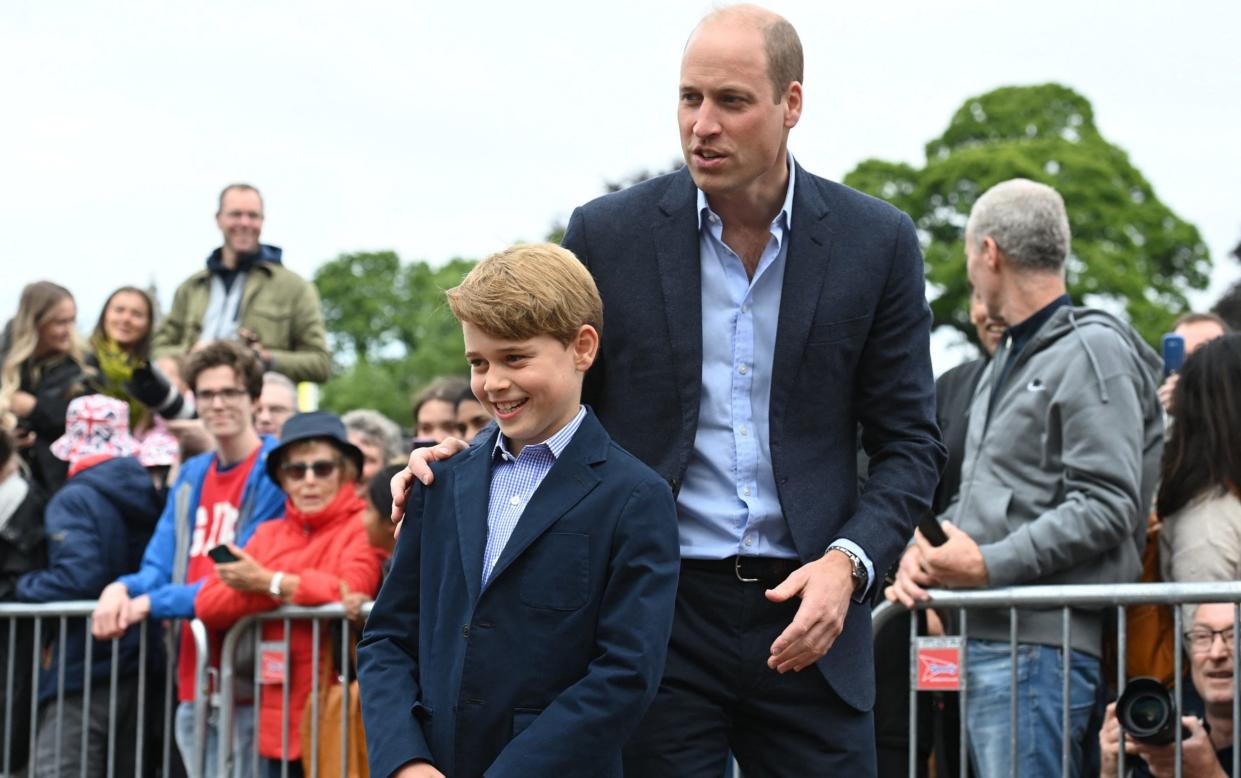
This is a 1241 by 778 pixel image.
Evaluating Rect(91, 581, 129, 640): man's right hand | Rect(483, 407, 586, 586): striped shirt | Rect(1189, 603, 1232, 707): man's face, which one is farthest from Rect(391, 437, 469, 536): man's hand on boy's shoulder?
Rect(91, 581, 129, 640): man's right hand

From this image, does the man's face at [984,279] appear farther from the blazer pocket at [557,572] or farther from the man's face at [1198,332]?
the blazer pocket at [557,572]

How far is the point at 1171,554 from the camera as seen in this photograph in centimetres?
536

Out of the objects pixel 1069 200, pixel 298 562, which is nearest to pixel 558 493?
pixel 298 562

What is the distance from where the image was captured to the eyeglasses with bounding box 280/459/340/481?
21.2 ft

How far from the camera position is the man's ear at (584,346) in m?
3.23

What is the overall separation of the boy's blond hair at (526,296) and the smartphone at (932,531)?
2.12 metres

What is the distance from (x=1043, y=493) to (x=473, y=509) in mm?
2618

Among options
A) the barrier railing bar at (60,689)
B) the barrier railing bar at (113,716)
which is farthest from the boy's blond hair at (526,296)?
the barrier railing bar at (60,689)

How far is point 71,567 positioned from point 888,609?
3611 mm

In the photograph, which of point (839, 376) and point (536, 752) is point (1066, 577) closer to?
point (839, 376)

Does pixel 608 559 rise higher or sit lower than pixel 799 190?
lower

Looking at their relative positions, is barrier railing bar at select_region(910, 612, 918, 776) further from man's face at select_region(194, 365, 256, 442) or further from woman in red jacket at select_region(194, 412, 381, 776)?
man's face at select_region(194, 365, 256, 442)

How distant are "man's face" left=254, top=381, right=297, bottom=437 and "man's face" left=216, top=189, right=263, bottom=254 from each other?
119cm

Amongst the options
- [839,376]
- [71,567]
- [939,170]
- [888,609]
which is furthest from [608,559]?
[939,170]
